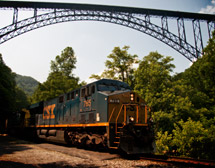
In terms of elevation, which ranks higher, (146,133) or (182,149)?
(146,133)

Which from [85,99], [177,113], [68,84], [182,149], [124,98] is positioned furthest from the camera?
[68,84]

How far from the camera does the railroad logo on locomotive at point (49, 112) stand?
1544cm

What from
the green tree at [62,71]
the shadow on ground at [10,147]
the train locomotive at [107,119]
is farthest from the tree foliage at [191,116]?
the green tree at [62,71]

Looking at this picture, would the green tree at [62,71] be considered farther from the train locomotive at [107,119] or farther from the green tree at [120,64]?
the train locomotive at [107,119]

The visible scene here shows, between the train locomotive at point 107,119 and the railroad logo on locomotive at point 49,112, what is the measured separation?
200 centimetres

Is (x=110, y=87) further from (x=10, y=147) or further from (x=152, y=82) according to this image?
(x=152, y=82)

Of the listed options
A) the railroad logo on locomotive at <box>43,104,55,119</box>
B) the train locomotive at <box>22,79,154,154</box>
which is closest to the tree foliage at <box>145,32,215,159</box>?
the train locomotive at <box>22,79,154,154</box>

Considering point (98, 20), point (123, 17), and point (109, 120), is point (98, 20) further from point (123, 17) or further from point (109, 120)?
point (109, 120)

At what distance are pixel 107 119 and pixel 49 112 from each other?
8.73m

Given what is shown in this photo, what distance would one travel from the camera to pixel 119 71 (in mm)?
29797

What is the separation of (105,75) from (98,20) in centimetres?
933

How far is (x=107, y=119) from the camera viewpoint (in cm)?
890

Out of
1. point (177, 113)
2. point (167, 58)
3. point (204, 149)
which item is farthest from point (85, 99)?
point (167, 58)

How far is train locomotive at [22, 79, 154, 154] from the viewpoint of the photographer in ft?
26.8
